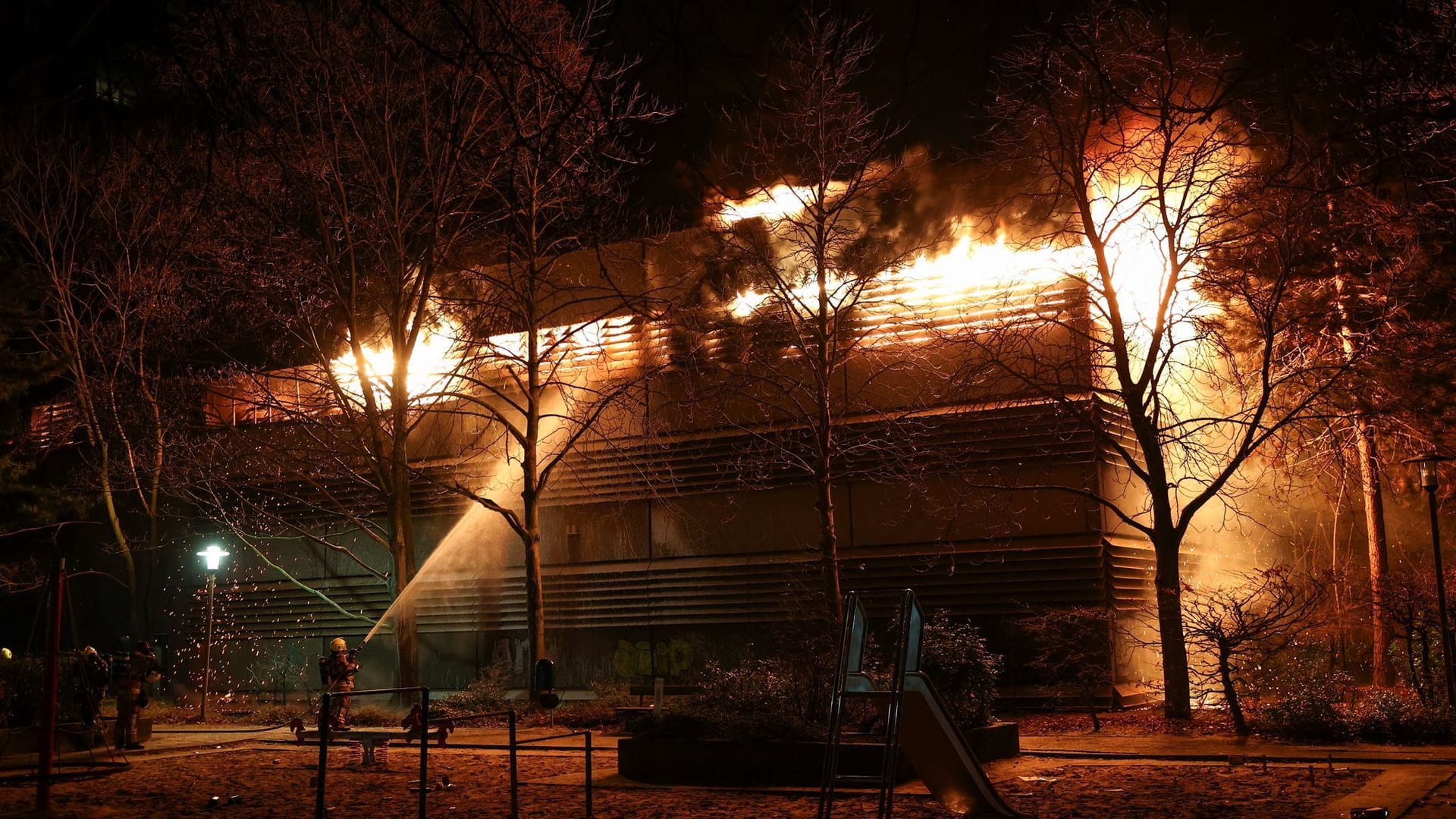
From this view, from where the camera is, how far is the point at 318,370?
27828mm

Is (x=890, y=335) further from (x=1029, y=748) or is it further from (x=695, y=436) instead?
(x=1029, y=748)

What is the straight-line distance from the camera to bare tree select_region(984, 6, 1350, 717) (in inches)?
761

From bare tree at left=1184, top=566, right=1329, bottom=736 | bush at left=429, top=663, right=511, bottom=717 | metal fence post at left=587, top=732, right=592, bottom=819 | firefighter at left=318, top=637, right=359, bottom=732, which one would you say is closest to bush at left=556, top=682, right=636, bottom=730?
bush at left=429, top=663, right=511, bottom=717

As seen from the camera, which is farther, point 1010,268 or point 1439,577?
point 1010,268

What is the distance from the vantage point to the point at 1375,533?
2275 centimetres

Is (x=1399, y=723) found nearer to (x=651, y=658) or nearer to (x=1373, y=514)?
(x=1373, y=514)

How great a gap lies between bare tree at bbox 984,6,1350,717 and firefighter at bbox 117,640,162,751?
14.4m

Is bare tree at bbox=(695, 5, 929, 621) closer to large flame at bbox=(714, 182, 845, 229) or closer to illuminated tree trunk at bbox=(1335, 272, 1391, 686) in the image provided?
large flame at bbox=(714, 182, 845, 229)

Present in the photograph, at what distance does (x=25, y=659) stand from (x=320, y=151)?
10.4 meters

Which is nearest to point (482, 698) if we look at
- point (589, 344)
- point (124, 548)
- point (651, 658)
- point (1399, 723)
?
point (651, 658)

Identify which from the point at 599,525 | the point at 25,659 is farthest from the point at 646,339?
the point at 25,659

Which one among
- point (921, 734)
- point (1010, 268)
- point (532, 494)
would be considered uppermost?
point (1010, 268)

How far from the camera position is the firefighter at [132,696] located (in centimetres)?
2019

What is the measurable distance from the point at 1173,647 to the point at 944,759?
10227mm
